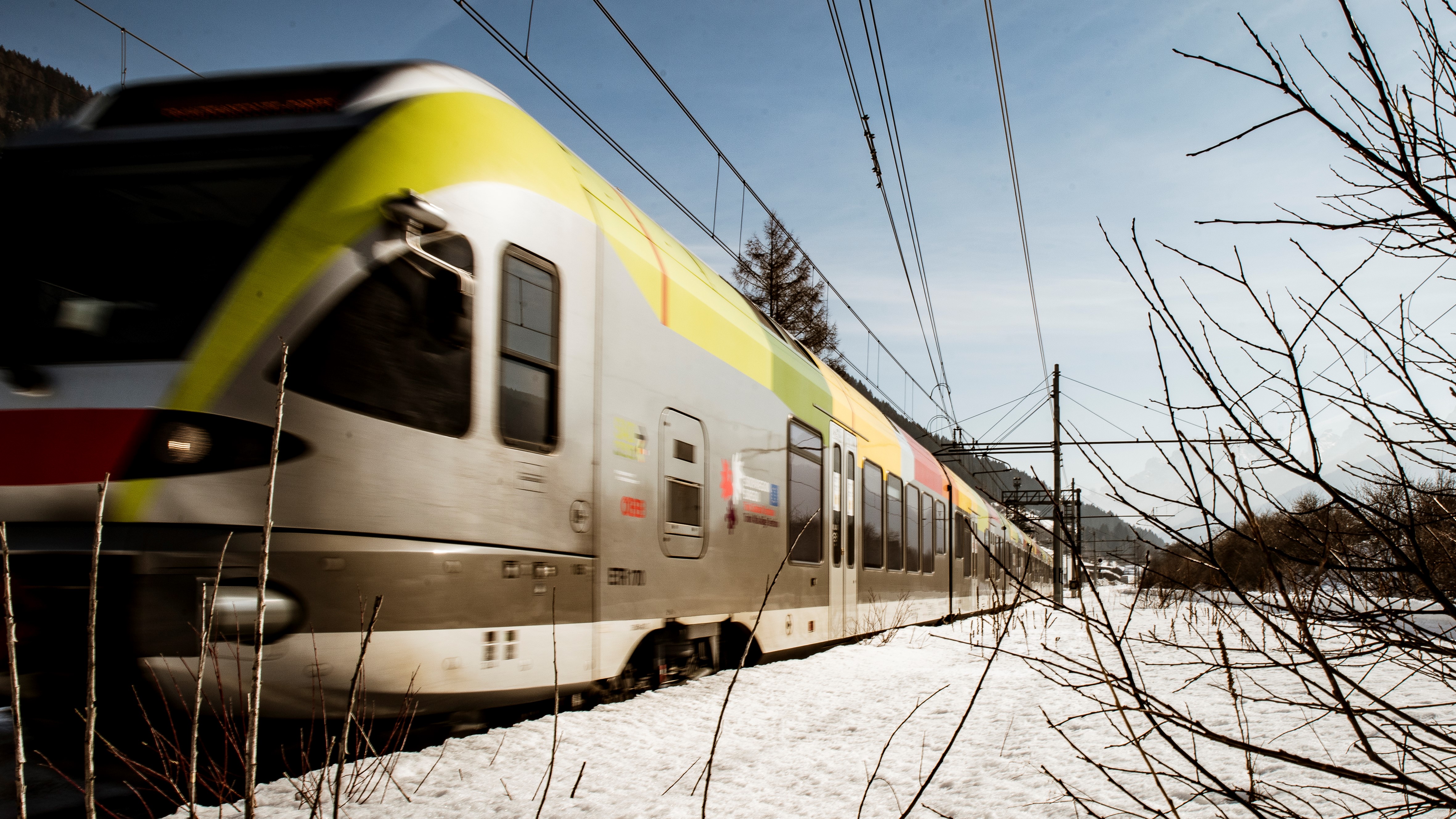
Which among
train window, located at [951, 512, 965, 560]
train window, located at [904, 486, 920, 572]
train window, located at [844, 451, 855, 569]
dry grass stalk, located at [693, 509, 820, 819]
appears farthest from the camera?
train window, located at [951, 512, 965, 560]

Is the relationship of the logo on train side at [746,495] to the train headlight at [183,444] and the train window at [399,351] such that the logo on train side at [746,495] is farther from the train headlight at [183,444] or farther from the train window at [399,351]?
the train headlight at [183,444]

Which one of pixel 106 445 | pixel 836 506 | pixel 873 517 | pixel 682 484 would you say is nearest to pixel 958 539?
pixel 873 517

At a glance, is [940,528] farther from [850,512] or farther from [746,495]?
[746,495]

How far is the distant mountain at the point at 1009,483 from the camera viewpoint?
2086mm

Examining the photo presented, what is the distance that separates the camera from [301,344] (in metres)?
3.55

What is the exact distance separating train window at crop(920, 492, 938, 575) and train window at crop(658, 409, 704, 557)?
23.7ft

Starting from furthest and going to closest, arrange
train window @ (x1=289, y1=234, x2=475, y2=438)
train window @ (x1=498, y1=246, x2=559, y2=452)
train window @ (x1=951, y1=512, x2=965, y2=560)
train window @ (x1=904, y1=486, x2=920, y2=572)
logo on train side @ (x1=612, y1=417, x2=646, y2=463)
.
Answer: train window @ (x1=951, y1=512, x2=965, y2=560), train window @ (x1=904, y1=486, x2=920, y2=572), logo on train side @ (x1=612, y1=417, x2=646, y2=463), train window @ (x1=498, y1=246, x2=559, y2=452), train window @ (x1=289, y1=234, x2=475, y2=438)

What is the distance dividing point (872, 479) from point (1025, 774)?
661 centimetres

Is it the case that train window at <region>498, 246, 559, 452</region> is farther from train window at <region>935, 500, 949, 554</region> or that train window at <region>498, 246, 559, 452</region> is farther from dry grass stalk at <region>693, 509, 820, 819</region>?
train window at <region>935, 500, 949, 554</region>

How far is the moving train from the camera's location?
10.7 feet

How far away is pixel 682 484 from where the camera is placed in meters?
5.70

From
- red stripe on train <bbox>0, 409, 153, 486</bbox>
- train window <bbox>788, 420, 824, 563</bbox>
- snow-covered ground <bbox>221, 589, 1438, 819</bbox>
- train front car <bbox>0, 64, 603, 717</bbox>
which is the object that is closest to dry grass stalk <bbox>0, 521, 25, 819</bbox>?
snow-covered ground <bbox>221, 589, 1438, 819</bbox>

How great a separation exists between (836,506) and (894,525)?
2423 millimetres

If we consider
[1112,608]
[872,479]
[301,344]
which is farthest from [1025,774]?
[1112,608]
